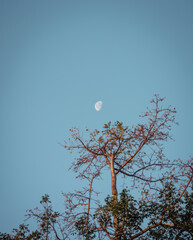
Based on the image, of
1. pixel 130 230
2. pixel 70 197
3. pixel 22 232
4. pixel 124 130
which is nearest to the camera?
pixel 130 230

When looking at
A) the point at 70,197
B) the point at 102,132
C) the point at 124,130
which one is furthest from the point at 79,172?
the point at 124,130

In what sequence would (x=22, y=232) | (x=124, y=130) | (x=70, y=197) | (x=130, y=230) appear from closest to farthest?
(x=130, y=230)
(x=22, y=232)
(x=70, y=197)
(x=124, y=130)

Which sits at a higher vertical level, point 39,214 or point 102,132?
point 102,132

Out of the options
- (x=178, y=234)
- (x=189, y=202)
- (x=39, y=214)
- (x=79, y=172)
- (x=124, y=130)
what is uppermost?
(x=124, y=130)

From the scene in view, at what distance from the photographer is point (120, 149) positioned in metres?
9.74

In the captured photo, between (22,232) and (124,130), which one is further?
(124,130)

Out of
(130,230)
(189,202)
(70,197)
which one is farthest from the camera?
(70,197)

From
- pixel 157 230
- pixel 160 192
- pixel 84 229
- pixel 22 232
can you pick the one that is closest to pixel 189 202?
pixel 160 192

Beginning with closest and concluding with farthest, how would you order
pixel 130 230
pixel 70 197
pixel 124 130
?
pixel 130 230 < pixel 70 197 < pixel 124 130

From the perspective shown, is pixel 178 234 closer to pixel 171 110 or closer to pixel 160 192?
pixel 160 192

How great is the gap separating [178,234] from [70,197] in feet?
14.3

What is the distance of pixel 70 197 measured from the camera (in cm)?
884

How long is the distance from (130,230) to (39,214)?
3.88 meters

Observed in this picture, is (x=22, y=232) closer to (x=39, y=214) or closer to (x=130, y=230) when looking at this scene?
(x=39, y=214)
